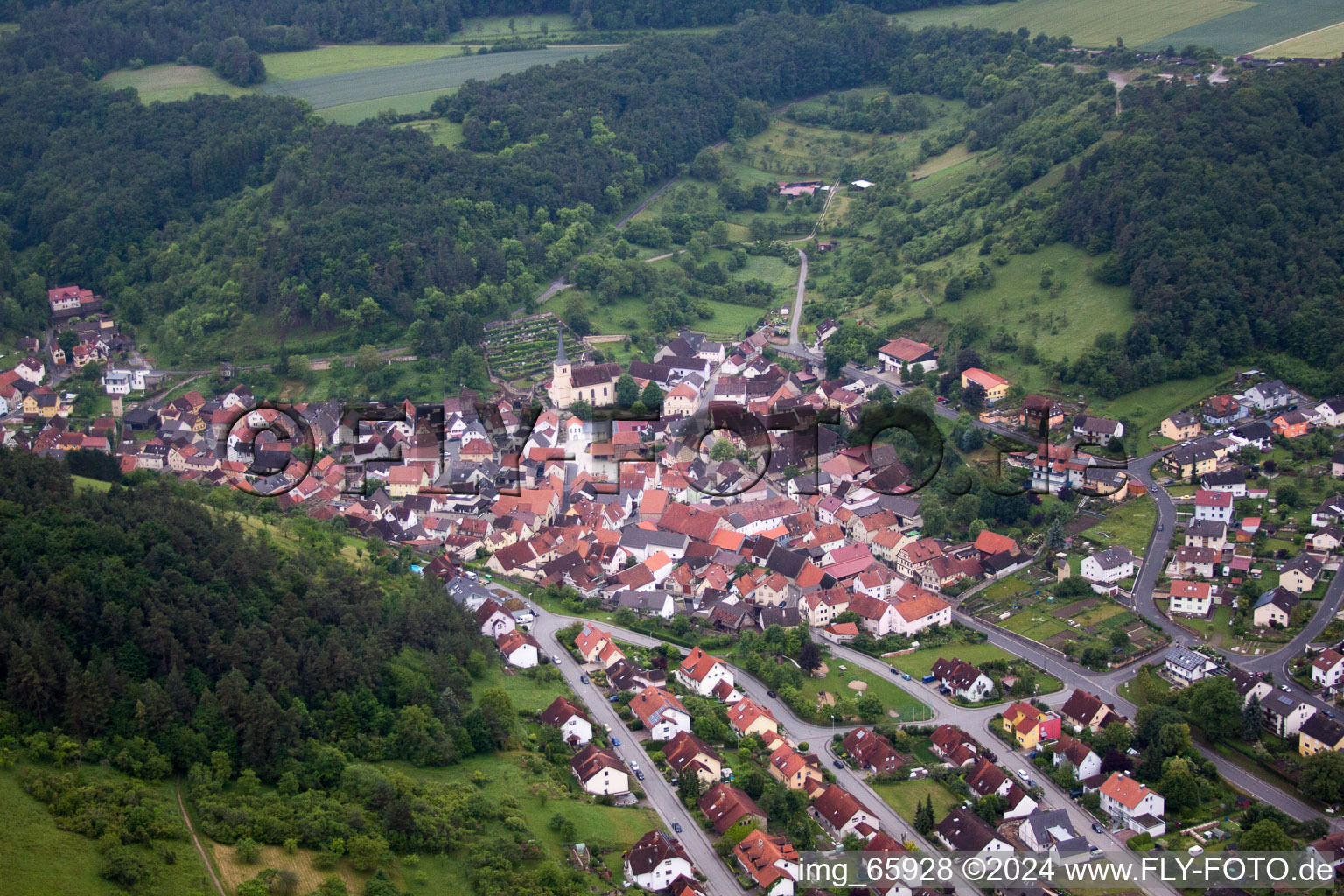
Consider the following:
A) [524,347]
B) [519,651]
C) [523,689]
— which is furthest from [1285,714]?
[524,347]

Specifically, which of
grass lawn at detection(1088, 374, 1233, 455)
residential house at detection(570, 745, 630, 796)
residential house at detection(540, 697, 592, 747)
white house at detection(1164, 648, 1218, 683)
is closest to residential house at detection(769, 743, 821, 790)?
residential house at detection(570, 745, 630, 796)

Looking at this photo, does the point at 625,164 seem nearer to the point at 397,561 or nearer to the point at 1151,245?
the point at 1151,245

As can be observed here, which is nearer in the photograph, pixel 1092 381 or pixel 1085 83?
pixel 1092 381

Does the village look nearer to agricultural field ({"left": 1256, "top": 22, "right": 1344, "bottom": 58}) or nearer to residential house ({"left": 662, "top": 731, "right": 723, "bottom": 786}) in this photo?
residential house ({"left": 662, "top": 731, "right": 723, "bottom": 786})

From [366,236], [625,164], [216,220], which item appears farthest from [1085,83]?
[216,220]

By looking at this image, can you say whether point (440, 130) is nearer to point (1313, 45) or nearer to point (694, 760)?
point (1313, 45)

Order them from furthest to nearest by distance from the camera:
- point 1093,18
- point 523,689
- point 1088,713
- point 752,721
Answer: point 1093,18 → point 523,689 → point 1088,713 → point 752,721

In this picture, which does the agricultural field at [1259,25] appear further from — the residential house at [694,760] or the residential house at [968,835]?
the residential house at [694,760]

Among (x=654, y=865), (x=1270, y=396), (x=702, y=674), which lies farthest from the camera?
(x=1270, y=396)
